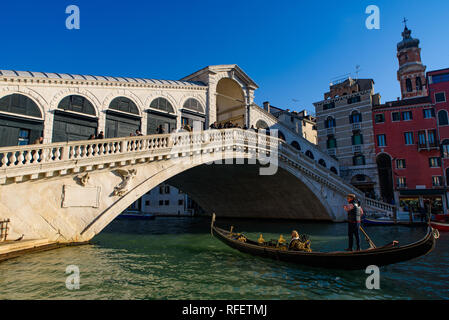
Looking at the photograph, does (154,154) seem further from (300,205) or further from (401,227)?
(401,227)

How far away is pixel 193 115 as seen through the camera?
16.6 meters

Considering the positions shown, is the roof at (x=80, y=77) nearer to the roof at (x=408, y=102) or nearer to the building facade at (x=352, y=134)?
the building facade at (x=352, y=134)

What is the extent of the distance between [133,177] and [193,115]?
24.4 feet

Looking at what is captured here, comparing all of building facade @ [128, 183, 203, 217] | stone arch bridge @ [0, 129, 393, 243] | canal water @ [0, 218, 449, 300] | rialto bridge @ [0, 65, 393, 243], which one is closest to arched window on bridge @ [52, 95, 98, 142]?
rialto bridge @ [0, 65, 393, 243]

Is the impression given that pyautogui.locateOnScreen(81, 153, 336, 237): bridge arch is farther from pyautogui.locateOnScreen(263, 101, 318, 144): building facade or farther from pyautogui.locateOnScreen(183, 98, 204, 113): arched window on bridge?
pyautogui.locateOnScreen(263, 101, 318, 144): building facade

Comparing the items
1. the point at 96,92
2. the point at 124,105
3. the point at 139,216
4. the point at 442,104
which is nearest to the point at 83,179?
the point at 96,92

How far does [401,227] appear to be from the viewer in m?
16.3

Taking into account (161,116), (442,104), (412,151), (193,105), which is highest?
(442,104)

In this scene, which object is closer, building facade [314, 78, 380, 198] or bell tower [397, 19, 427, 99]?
building facade [314, 78, 380, 198]

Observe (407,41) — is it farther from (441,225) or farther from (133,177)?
(133,177)

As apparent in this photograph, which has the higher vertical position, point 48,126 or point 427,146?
point 427,146

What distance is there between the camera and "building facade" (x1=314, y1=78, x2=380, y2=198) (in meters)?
26.2

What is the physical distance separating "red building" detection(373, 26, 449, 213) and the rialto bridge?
6.50 meters

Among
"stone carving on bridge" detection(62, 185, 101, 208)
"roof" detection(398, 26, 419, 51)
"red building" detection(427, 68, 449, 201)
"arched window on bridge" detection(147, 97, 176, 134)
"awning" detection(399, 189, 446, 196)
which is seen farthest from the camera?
"roof" detection(398, 26, 419, 51)
